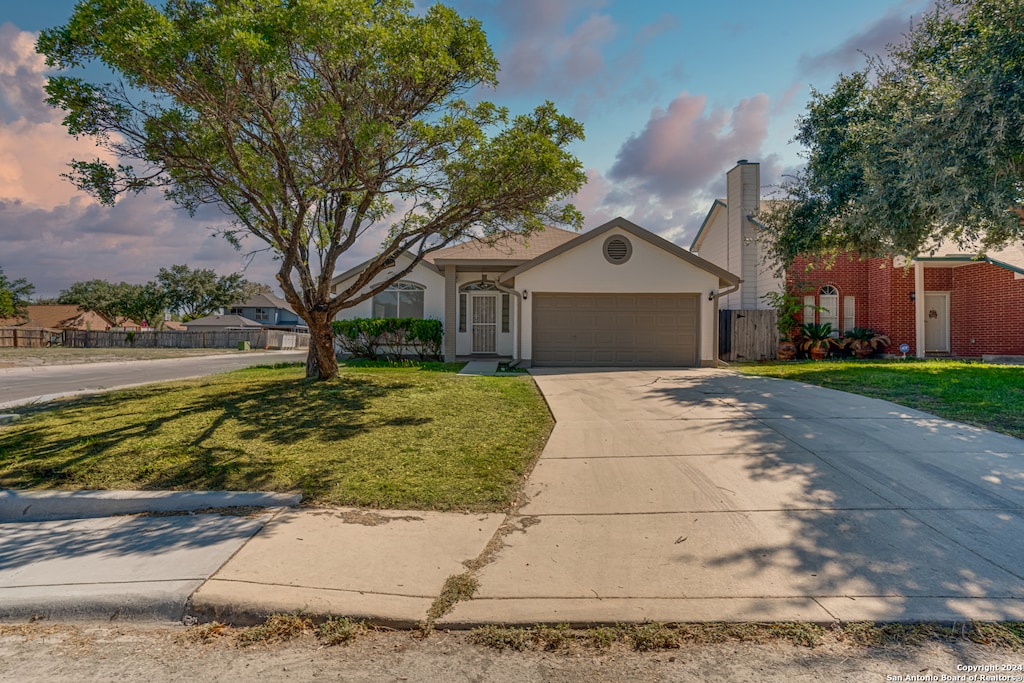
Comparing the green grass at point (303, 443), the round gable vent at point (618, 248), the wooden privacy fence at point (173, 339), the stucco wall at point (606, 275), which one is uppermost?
the round gable vent at point (618, 248)

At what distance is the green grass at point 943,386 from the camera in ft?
26.0

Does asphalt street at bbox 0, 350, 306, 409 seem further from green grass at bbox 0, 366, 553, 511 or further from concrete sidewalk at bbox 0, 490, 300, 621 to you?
concrete sidewalk at bbox 0, 490, 300, 621

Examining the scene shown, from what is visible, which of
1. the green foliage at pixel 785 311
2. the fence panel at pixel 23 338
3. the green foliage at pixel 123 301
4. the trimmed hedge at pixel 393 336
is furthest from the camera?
the green foliage at pixel 123 301

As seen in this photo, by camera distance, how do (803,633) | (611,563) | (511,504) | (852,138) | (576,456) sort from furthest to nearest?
1. (852,138)
2. (576,456)
3. (511,504)
4. (611,563)
5. (803,633)

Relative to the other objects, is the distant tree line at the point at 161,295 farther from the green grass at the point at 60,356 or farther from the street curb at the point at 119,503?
the street curb at the point at 119,503

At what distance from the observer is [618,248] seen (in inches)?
589

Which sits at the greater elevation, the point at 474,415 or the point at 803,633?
the point at 474,415

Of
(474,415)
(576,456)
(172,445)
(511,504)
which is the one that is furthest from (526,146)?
(172,445)

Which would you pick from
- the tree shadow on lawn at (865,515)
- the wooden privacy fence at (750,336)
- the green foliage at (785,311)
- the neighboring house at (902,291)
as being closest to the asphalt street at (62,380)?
the tree shadow on lawn at (865,515)

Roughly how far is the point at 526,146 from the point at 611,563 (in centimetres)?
689

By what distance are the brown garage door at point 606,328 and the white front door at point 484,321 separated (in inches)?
124

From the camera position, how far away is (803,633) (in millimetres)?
3182

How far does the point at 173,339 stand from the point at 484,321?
1428 inches

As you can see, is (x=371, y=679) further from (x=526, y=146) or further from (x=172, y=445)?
(x=526, y=146)
